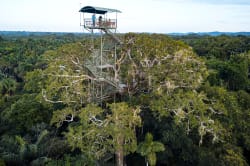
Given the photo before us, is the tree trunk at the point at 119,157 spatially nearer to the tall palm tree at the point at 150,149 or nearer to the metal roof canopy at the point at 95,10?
the tall palm tree at the point at 150,149

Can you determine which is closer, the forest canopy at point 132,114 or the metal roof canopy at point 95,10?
the forest canopy at point 132,114

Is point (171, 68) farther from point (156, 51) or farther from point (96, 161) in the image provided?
point (96, 161)

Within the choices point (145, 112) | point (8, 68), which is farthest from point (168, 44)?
point (8, 68)

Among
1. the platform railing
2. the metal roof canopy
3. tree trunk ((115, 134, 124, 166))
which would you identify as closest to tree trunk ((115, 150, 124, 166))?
tree trunk ((115, 134, 124, 166))

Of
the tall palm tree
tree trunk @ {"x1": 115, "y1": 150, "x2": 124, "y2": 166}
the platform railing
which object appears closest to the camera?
the tall palm tree

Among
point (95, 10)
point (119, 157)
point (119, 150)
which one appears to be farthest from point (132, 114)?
point (95, 10)

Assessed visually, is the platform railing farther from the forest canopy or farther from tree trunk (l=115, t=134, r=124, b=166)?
tree trunk (l=115, t=134, r=124, b=166)

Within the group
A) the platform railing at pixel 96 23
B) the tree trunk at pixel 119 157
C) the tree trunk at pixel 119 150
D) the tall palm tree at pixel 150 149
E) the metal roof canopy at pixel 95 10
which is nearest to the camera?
the tree trunk at pixel 119 150

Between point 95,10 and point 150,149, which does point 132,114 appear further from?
point 95,10

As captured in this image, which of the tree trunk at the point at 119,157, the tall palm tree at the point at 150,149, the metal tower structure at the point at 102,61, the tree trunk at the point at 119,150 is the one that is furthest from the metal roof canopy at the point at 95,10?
the tree trunk at the point at 119,157
